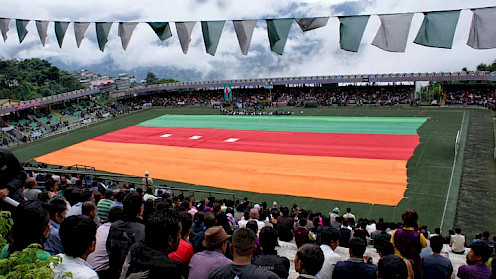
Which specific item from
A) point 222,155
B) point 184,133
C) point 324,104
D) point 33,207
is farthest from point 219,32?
point 324,104

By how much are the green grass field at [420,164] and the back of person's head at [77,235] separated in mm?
14671

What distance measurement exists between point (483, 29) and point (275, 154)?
1830 cm

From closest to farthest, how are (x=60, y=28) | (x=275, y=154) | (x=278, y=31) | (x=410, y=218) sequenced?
(x=410, y=218) → (x=278, y=31) → (x=60, y=28) → (x=275, y=154)

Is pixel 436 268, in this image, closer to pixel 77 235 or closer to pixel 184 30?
pixel 77 235

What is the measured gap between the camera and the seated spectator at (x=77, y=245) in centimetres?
353

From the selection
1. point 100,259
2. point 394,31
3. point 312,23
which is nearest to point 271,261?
point 100,259

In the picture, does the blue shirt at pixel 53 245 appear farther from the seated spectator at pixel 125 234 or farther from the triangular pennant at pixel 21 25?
the triangular pennant at pixel 21 25

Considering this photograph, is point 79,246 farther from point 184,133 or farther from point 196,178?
point 184,133

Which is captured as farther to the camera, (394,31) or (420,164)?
(420,164)

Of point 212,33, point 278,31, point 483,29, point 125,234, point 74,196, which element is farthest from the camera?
point 212,33

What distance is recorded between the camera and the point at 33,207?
4020 mm

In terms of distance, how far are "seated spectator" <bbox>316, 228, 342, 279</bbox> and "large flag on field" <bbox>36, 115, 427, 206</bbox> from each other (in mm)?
13789

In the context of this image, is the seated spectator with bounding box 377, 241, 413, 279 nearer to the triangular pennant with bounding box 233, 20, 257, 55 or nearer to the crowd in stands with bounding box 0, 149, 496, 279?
the crowd in stands with bounding box 0, 149, 496, 279

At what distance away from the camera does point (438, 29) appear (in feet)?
39.5
